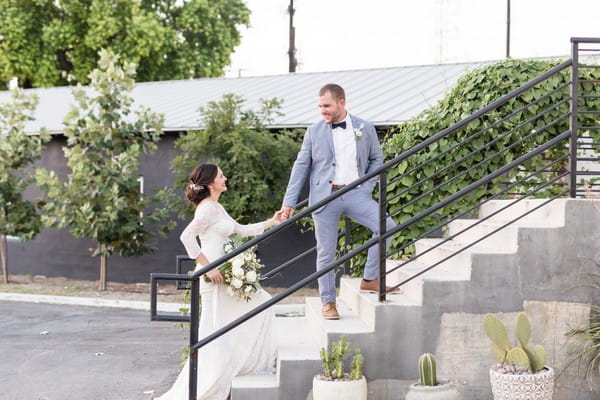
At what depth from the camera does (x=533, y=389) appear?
4473mm

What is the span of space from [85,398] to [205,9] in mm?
23174

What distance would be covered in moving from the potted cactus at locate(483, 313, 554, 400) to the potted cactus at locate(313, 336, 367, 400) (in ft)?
2.78

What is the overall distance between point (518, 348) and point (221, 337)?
2007 millimetres

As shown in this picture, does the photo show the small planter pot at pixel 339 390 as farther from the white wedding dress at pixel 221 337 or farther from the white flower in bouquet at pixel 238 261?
the white flower in bouquet at pixel 238 261

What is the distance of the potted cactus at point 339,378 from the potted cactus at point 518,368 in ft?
2.78

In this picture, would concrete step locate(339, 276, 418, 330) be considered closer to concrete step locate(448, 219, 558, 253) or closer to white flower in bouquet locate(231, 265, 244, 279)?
concrete step locate(448, 219, 558, 253)

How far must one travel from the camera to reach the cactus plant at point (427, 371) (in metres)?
4.51

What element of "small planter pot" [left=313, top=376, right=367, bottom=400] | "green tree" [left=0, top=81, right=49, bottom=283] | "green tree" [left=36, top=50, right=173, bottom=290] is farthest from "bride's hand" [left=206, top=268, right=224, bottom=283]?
"green tree" [left=0, top=81, right=49, bottom=283]

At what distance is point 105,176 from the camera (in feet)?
41.4

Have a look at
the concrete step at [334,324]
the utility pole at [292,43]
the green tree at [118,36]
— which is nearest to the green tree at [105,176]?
the concrete step at [334,324]

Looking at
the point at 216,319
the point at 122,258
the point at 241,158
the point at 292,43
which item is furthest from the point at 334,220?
the point at 292,43

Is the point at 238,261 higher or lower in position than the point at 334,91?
lower

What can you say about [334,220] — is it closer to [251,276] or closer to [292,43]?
[251,276]

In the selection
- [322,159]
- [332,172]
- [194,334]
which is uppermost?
[322,159]
